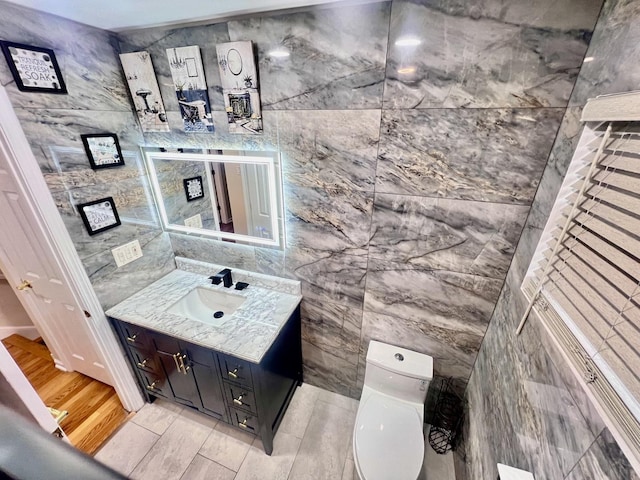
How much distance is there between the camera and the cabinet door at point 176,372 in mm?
1604

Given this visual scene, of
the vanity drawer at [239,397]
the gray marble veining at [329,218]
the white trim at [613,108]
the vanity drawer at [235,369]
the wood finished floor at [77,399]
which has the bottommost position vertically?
the wood finished floor at [77,399]

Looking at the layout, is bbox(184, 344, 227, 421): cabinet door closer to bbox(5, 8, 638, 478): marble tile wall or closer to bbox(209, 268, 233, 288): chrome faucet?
bbox(209, 268, 233, 288): chrome faucet

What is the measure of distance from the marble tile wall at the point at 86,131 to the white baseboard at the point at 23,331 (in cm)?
167

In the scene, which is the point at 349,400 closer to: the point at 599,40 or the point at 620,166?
the point at 620,166

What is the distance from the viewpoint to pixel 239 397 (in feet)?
5.24

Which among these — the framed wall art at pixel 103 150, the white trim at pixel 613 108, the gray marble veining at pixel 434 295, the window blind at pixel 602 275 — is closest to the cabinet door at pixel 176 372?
the framed wall art at pixel 103 150

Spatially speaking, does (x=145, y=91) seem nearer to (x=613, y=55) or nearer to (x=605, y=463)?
(x=613, y=55)

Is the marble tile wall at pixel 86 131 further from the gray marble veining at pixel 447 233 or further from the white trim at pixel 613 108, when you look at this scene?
the white trim at pixel 613 108

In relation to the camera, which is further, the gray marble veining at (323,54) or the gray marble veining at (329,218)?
the gray marble veining at (329,218)

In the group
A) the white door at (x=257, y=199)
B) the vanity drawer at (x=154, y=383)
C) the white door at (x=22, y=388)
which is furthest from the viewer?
the vanity drawer at (x=154, y=383)

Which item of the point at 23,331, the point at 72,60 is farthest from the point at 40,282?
the point at 23,331

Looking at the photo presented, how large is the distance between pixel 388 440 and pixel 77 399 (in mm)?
2303

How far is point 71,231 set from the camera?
1.48 meters

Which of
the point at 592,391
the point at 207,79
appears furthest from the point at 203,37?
the point at 592,391
